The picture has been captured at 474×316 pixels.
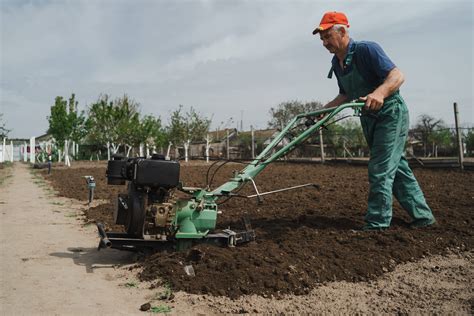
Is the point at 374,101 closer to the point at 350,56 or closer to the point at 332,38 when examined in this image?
the point at 350,56

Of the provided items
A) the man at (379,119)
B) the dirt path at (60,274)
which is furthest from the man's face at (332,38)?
the dirt path at (60,274)

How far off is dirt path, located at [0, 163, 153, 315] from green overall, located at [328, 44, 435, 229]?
265 centimetres

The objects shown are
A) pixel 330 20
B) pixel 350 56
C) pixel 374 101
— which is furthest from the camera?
pixel 350 56

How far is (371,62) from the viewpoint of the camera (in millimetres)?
4574

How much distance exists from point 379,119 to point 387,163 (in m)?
0.51

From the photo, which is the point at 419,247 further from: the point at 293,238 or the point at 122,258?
the point at 122,258

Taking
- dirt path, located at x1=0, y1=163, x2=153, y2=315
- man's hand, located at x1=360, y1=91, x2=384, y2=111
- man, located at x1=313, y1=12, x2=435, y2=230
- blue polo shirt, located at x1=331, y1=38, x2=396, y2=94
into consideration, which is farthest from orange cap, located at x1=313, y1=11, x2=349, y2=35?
dirt path, located at x1=0, y1=163, x2=153, y2=315

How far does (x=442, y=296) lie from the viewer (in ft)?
10.6

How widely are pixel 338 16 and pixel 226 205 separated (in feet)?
13.6

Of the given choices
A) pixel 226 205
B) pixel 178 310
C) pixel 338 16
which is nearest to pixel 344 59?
pixel 338 16

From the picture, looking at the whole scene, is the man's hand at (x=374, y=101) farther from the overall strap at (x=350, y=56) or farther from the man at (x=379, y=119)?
the overall strap at (x=350, y=56)

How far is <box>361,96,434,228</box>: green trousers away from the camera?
4.64m

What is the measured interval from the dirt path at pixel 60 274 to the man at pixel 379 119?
268 cm

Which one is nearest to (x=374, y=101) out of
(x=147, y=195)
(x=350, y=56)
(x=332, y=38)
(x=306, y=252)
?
(x=350, y=56)
